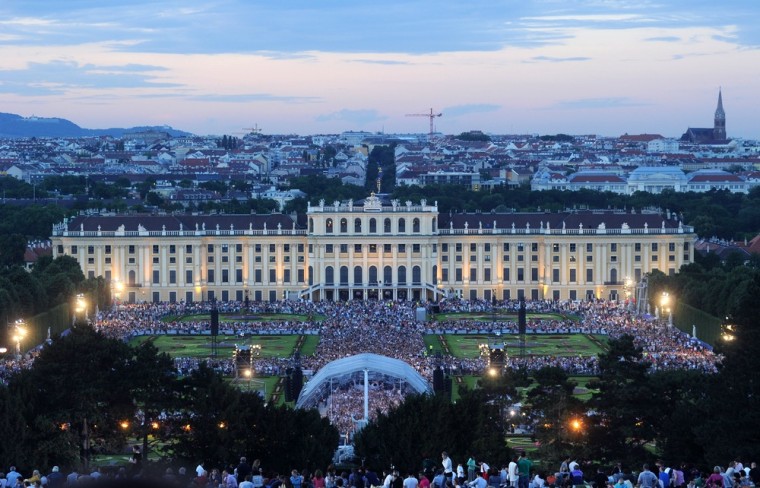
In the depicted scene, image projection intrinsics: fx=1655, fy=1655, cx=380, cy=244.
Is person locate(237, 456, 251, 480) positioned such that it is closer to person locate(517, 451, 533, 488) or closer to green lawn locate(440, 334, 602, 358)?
person locate(517, 451, 533, 488)

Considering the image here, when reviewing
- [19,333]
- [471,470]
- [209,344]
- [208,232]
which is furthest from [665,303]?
[471,470]

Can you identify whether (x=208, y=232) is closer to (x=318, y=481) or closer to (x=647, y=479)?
(x=318, y=481)

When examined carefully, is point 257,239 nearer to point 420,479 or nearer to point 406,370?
point 406,370

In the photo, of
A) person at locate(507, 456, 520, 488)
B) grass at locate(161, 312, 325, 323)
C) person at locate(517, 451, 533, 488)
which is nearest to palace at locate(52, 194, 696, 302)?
grass at locate(161, 312, 325, 323)

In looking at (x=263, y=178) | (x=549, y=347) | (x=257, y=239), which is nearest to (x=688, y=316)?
(x=549, y=347)

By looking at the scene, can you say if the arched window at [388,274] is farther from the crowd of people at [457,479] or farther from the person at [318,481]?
the person at [318,481]

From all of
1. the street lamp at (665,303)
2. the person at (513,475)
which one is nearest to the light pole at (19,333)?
the street lamp at (665,303)

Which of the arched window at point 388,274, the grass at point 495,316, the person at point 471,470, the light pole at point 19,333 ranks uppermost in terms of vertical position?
the person at point 471,470
